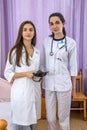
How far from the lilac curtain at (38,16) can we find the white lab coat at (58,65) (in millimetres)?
1383

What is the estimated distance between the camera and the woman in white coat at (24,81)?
1.89 m

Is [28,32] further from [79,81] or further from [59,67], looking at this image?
[79,81]

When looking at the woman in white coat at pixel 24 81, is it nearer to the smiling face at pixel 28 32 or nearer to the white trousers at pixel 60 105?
the smiling face at pixel 28 32

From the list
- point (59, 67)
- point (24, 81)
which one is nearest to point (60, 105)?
point (59, 67)

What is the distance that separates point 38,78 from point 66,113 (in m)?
0.53

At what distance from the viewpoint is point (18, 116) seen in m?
1.89

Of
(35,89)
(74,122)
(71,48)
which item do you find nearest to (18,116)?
(35,89)

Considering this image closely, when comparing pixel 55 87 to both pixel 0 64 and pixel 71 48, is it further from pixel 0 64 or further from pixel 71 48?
pixel 0 64

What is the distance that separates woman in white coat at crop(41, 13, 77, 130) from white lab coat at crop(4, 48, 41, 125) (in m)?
0.22

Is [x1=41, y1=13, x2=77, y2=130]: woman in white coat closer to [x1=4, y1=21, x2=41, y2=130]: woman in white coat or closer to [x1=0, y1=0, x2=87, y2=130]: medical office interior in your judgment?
[x1=4, y1=21, x2=41, y2=130]: woman in white coat

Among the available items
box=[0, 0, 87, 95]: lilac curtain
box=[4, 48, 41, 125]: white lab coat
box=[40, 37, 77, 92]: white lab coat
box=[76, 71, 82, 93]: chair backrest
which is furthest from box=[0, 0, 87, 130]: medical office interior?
box=[4, 48, 41, 125]: white lab coat

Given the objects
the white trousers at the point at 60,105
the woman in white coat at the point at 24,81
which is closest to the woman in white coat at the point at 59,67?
the white trousers at the point at 60,105

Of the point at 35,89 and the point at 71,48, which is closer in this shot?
the point at 35,89

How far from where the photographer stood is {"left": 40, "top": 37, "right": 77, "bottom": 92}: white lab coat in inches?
84.3
